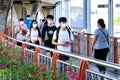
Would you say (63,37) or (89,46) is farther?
(89,46)

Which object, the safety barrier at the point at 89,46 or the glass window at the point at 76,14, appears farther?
the glass window at the point at 76,14

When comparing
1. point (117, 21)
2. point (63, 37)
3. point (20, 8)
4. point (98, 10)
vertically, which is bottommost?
point (63, 37)

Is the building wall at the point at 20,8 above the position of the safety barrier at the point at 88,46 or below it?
above

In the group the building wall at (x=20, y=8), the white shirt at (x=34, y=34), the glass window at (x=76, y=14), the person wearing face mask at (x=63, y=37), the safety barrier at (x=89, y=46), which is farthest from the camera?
the building wall at (x=20, y=8)

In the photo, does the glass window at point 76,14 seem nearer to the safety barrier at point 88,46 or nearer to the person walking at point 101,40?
the safety barrier at point 88,46

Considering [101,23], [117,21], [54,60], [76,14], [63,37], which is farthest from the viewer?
[76,14]

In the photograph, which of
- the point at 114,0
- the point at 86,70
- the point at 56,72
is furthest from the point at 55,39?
the point at 114,0

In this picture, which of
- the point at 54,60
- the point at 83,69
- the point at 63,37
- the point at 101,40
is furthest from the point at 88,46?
the point at 83,69

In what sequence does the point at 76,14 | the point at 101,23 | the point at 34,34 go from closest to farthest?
the point at 101,23
the point at 34,34
the point at 76,14

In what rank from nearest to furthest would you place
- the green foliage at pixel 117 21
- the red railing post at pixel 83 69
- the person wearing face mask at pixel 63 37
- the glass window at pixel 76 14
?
the red railing post at pixel 83 69
the person wearing face mask at pixel 63 37
the green foliage at pixel 117 21
the glass window at pixel 76 14

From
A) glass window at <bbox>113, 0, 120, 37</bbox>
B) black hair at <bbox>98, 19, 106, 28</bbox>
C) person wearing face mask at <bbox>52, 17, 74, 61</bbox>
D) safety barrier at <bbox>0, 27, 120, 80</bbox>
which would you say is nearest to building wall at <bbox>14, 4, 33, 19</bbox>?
glass window at <bbox>113, 0, 120, 37</bbox>

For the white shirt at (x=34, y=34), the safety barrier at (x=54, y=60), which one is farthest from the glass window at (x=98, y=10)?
the safety barrier at (x=54, y=60)

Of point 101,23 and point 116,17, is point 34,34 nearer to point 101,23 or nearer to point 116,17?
point 101,23

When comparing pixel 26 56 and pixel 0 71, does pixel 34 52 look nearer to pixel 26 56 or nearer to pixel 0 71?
pixel 26 56
